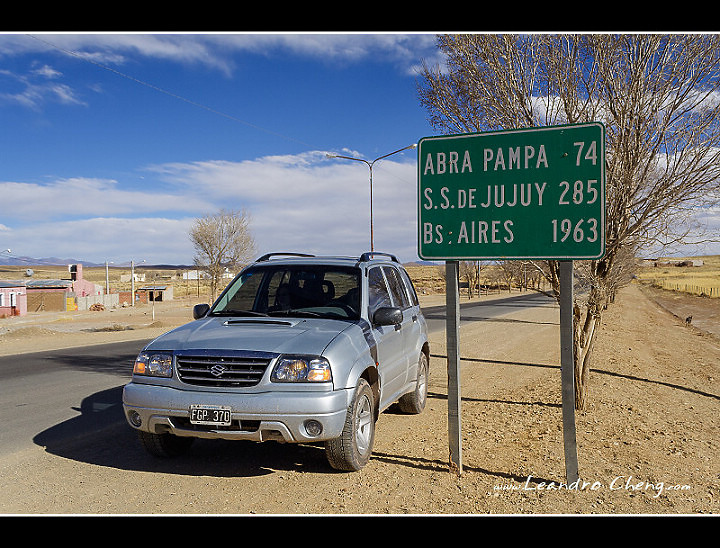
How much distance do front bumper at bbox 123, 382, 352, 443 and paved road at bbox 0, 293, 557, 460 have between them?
2.09m

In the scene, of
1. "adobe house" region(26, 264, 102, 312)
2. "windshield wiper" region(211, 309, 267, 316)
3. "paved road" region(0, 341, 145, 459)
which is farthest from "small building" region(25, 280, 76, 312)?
"windshield wiper" region(211, 309, 267, 316)

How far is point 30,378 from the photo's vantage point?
11.2 m

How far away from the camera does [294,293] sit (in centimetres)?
628

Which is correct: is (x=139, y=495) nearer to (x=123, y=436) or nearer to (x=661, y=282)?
(x=123, y=436)

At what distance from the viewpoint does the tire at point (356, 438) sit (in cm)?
493

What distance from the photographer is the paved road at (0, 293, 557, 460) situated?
22.2 feet

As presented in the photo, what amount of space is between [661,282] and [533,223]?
9528cm

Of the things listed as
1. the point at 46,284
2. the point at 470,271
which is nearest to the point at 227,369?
the point at 470,271

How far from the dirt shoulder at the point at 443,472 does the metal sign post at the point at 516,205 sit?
466mm

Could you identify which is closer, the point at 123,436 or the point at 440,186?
the point at 440,186

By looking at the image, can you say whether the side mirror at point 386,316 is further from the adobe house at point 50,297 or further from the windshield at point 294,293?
the adobe house at point 50,297

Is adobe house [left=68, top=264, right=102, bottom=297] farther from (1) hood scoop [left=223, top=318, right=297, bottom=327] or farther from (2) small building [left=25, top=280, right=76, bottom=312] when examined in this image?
(1) hood scoop [left=223, top=318, right=297, bottom=327]

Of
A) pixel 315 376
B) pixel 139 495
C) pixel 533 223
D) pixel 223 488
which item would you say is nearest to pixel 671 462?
pixel 533 223

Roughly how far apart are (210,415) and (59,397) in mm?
5783
